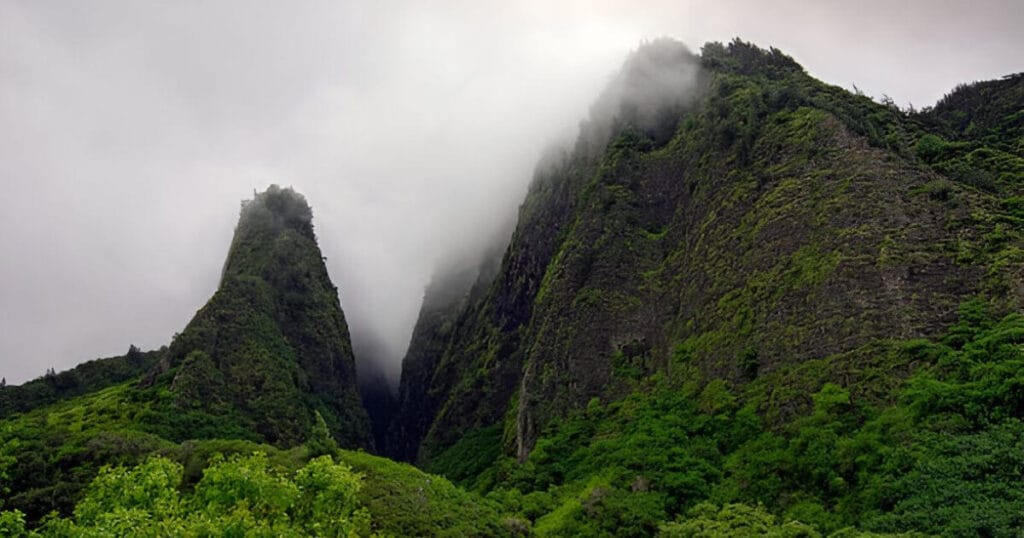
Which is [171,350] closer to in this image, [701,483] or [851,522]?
[701,483]

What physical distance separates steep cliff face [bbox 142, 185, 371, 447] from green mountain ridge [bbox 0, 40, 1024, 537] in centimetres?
60

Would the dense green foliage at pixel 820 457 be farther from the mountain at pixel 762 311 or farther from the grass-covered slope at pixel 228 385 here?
the grass-covered slope at pixel 228 385

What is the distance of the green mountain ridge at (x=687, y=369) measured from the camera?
118ft

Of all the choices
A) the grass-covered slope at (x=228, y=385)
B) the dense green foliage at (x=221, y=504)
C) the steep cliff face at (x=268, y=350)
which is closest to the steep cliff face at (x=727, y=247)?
the steep cliff face at (x=268, y=350)

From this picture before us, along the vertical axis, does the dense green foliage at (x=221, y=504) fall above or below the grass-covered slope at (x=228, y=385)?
below

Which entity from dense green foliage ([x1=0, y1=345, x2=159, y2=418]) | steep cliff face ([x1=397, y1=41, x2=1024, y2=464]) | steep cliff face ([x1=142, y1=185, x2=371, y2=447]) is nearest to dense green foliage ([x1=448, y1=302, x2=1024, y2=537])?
steep cliff face ([x1=397, y1=41, x2=1024, y2=464])

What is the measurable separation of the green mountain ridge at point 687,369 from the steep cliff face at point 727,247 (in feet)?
1.04

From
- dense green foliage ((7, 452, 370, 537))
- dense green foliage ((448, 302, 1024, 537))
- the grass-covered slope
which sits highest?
the grass-covered slope

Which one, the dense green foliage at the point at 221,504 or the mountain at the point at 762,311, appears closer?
the dense green foliage at the point at 221,504

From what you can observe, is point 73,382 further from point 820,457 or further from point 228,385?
point 820,457

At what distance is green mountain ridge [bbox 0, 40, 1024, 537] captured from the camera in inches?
1415

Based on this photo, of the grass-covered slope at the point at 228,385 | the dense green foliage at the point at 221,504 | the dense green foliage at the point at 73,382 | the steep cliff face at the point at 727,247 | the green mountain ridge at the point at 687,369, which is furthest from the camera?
the dense green foliage at the point at 73,382

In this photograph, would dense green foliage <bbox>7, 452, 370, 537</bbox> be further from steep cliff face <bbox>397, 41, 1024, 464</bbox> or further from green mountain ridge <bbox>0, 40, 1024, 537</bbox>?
steep cliff face <bbox>397, 41, 1024, 464</bbox>

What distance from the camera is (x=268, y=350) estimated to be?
117 metres
